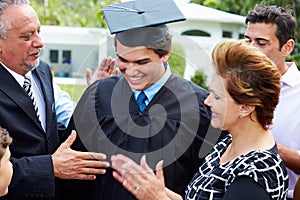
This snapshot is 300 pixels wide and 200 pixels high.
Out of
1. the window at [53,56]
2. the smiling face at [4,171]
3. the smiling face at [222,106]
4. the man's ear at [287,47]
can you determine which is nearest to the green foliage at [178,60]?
the man's ear at [287,47]

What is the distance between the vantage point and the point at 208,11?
26.9 feet

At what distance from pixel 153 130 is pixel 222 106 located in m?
0.71

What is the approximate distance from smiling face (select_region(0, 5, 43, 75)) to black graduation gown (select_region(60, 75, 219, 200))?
1.42 ft

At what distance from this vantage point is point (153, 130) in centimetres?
294

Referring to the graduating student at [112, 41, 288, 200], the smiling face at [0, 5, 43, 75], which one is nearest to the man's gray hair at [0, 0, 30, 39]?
the smiling face at [0, 5, 43, 75]

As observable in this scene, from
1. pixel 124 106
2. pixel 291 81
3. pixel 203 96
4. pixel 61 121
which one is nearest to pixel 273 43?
Result: pixel 291 81

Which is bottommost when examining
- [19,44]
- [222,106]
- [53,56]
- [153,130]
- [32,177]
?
[53,56]

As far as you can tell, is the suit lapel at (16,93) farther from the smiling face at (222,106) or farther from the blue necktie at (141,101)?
the smiling face at (222,106)

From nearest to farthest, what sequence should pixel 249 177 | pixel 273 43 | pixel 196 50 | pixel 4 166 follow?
pixel 249 177 < pixel 4 166 < pixel 273 43 < pixel 196 50

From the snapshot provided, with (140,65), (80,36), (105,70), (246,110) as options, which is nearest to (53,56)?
(80,36)

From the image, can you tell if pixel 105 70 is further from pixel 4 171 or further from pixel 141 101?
pixel 4 171

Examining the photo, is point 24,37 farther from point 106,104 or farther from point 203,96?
point 203,96

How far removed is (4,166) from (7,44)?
91cm

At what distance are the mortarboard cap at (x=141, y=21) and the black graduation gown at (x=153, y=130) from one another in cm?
27
